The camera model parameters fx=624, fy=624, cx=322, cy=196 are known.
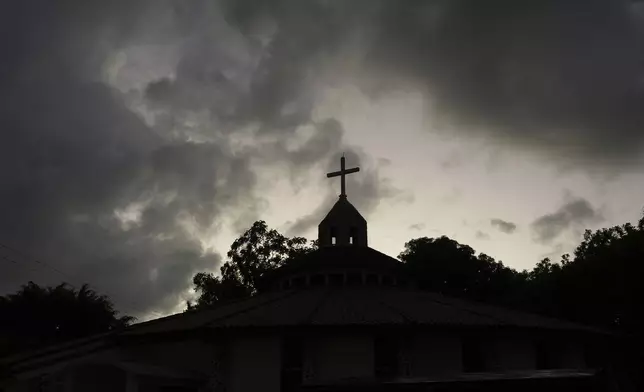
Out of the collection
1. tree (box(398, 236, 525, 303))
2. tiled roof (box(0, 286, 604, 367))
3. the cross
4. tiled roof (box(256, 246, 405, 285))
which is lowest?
tiled roof (box(0, 286, 604, 367))

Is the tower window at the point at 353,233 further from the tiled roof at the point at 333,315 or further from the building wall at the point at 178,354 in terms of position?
the building wall at the point at 178,354

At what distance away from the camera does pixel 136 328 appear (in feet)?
89.6

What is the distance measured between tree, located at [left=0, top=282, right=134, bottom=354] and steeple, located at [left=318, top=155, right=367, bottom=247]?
1052 inches

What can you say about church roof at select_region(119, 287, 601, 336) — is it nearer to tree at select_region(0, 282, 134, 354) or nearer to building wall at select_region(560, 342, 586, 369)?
building wall at select_region(560, 342, 586, 369)

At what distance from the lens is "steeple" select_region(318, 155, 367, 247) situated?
33.8 metres

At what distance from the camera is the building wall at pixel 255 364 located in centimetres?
2252

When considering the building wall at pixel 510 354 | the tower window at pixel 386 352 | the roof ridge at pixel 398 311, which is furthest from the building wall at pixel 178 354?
the building wall at pixel 510 354

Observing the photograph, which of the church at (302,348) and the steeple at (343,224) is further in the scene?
the steeple at (343,224)

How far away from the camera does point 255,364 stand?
75.3 ft

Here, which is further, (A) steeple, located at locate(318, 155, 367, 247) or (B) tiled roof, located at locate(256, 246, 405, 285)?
(A) steeple, located at locate(318, 155, 367, 247)

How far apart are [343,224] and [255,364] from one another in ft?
40.9

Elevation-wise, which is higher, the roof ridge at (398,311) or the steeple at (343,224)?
the steeple at (343,224)

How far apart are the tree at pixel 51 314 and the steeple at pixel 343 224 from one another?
2673 centimetres

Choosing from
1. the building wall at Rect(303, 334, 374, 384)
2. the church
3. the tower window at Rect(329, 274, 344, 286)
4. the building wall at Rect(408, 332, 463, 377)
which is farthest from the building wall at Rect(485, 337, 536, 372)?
the tower window at Rect(329, 274, 344, 286)
